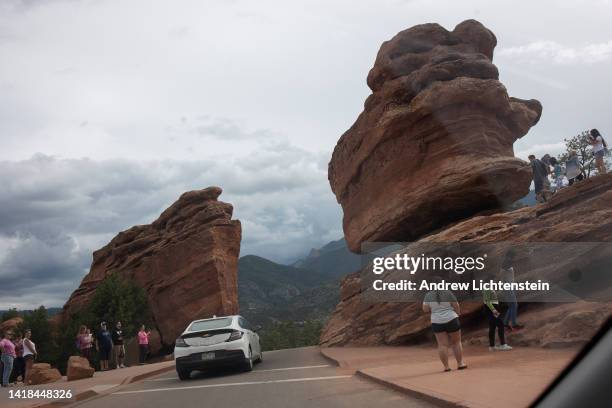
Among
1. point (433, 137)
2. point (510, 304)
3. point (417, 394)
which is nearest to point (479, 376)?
point (417, 394)

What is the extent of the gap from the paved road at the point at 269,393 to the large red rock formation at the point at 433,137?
36.4ft

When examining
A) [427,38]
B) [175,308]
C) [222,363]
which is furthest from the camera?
[175,308]

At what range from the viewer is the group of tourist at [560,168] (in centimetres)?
1581

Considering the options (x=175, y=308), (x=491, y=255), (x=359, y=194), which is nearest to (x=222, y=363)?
(x=491, y=255)

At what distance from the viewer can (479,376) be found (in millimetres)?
8648

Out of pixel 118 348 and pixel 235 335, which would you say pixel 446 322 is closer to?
pixel 235 335

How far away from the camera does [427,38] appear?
91.2 ft

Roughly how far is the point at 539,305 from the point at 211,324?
8573 mm

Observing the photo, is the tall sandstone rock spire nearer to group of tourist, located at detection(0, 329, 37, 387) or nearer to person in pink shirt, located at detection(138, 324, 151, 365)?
person in pink shirt, located at detection(138, 324, 151, 365)

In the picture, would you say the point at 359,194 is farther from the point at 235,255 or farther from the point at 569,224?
the point at 235,255

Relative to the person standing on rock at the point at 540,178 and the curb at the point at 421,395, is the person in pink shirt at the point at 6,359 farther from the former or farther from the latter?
the person standing on rock at the point at 540,178

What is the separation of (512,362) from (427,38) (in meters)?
21.1

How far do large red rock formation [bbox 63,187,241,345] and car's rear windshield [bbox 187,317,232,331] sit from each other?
86.6ft

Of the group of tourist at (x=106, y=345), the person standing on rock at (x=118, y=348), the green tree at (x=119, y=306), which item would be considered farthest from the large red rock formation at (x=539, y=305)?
the green tree at (x=119, y=306)
